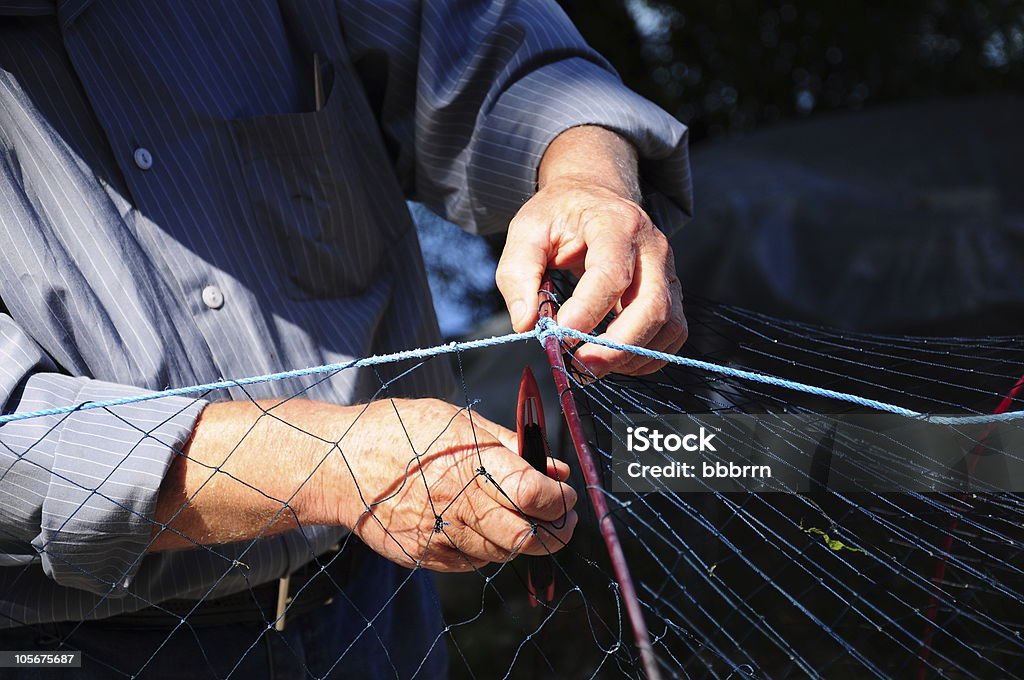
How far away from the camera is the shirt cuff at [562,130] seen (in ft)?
4.37

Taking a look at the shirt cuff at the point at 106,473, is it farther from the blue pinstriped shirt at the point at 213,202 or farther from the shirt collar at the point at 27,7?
the shirt collar at the point at 27,7

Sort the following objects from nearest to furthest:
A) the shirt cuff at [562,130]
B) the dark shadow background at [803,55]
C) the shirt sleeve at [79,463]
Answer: the shirt sleeve at [79,463] → the shirt cuff at [562,130] → the dark shadow background at [803,55]

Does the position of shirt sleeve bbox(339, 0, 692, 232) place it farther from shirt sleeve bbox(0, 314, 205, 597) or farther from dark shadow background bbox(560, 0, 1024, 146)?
dark shadow background bbox(560, 0, 1024, 146)

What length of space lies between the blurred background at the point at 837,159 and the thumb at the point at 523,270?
73.5 inches

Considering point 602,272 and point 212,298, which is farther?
point 212,298

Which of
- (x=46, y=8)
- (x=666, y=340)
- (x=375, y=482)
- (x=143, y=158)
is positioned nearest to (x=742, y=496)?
(x=666, y=340)

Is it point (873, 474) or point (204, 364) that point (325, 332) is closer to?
point (204, 364)

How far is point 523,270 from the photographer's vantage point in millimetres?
1058

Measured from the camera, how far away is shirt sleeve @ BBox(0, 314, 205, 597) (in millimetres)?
995

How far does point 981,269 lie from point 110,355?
103 inches

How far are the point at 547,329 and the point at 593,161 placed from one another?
360 mm

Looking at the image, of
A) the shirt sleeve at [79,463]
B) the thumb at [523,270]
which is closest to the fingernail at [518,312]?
the thumb at [523,270]

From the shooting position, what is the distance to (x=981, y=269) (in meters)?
2.95

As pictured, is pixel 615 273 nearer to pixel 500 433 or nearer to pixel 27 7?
pixel 500 433
